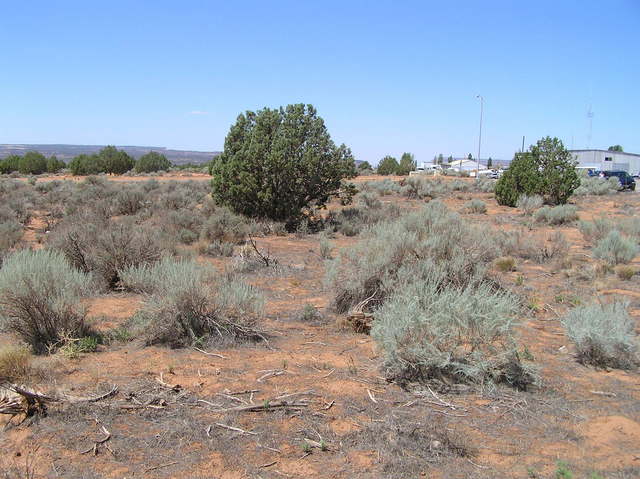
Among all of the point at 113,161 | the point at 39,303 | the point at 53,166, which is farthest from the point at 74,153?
the point at 39,303

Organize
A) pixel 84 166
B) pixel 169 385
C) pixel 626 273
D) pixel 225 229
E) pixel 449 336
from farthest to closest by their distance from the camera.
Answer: pixel 84 166, pixel 225 229, pixel 626 273, pixel 449 336, pixel 169 385

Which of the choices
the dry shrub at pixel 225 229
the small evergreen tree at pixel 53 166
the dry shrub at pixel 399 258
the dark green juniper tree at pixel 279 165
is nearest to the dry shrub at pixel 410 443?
the dry shrub at pixel 399 258

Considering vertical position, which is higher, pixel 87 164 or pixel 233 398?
pixel 87 164

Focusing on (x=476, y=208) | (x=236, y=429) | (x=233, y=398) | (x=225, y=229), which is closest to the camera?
(x=236, y=429)

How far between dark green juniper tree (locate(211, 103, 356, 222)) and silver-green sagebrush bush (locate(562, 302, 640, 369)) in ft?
36.1

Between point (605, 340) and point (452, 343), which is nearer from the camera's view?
point (452, 343)

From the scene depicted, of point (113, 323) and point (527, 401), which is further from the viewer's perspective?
point (113, 323)

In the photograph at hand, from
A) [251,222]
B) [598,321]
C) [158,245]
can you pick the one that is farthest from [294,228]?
[598,321]

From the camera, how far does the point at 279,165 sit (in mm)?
15695

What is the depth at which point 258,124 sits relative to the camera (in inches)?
655

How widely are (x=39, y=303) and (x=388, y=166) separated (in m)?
48.1

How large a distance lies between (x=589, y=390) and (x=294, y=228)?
11614 millimetres

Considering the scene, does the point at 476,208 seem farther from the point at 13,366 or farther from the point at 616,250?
the point at 13,366

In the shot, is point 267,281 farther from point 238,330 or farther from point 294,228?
point 294,228
